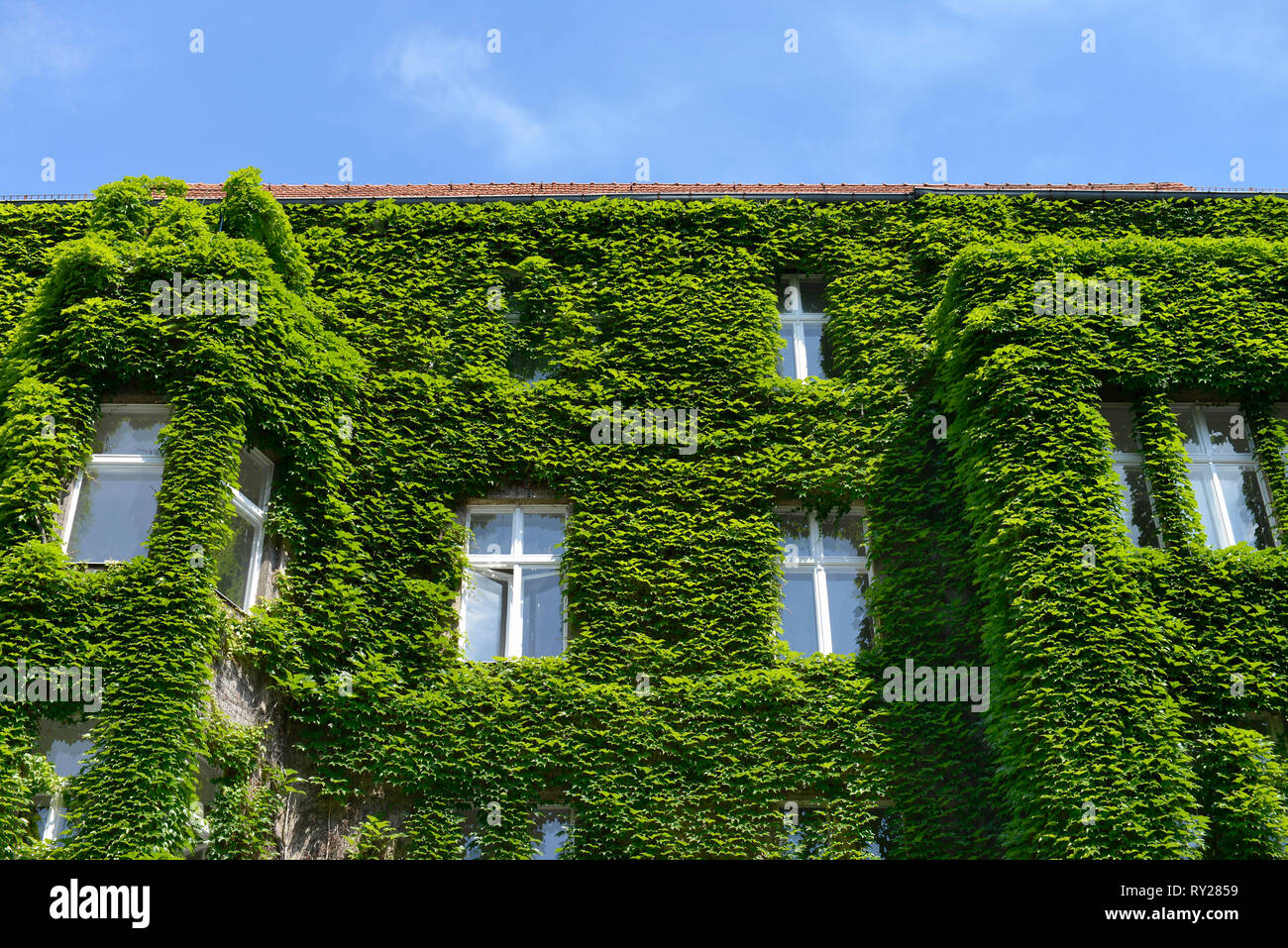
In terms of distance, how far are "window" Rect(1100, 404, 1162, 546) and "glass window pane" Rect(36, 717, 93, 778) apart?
10624 mm

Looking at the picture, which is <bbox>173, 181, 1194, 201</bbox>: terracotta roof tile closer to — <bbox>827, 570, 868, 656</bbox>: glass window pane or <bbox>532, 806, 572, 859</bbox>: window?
<bbox>827, 570, 868, 656</bbox>: glass window pane

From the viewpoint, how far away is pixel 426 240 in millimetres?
16172

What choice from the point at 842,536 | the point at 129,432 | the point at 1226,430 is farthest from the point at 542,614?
the point at 1226,430

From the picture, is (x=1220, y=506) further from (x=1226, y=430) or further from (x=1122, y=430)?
(x=1122, y=430)

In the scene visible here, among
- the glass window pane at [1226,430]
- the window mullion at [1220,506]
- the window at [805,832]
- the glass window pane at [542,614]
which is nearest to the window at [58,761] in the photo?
the glass window pane at [542,614]

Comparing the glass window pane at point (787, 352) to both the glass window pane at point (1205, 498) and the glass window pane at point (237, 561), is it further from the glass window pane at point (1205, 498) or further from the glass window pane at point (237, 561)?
the glass window pane at point (237, 561)

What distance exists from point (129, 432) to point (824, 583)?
26.2ft

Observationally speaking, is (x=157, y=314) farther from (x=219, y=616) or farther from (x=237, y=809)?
(x=237, y=809)

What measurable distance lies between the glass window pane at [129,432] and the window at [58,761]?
9.47 ft

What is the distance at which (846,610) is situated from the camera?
44.1 feet

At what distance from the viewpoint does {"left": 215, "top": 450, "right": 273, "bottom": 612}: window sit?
1187 centimetres

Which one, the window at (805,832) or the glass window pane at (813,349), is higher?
the glass window pane at (813,349)

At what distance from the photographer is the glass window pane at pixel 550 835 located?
11.9 metres
